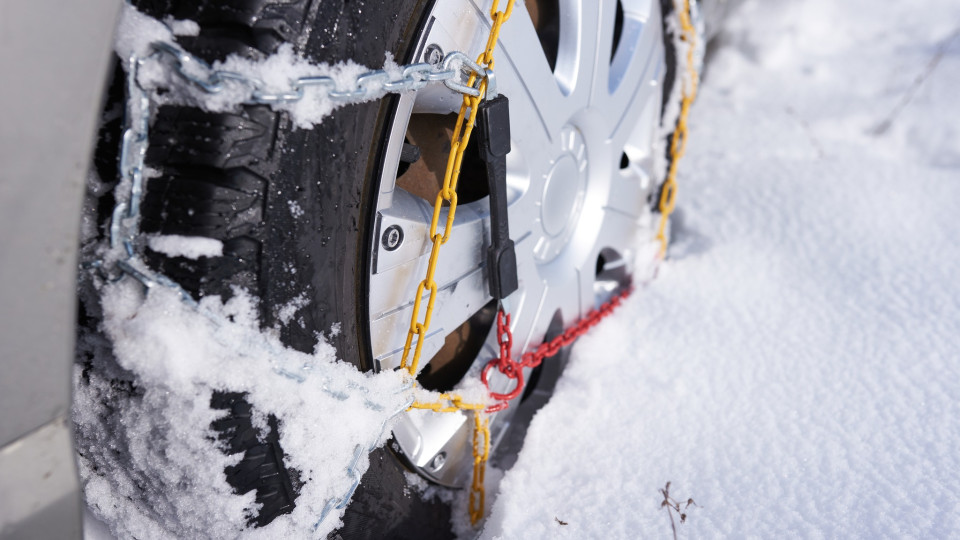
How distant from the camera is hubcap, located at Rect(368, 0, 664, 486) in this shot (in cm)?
80

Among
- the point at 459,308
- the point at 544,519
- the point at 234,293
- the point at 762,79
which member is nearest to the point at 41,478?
the point at 234,293

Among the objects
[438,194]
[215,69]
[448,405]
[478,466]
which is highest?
[215,69]

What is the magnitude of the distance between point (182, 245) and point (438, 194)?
1.01 ft

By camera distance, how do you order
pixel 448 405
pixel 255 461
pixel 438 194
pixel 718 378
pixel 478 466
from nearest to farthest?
pixel 255 461
pixel 438 194
pixel 448 405
pixel 478 466
pixel 718 378

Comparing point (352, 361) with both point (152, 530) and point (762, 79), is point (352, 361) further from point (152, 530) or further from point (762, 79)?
point (762, 79)

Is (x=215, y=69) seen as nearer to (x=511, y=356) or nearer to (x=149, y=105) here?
(x=149, y=105)

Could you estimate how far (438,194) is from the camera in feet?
2.69

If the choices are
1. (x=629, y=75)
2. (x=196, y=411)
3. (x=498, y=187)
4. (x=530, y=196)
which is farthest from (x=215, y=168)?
(x=629, y=75)

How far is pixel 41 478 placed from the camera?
0.52 meters

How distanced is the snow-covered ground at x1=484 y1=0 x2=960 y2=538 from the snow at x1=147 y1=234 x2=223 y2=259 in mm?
575

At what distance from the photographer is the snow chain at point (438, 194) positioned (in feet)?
1.94

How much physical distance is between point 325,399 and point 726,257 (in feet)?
3.39

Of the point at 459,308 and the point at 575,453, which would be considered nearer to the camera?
the point at 459,308

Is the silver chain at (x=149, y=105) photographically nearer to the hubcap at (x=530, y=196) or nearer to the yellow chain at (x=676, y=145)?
the hubcap at (x=530, y=196)
